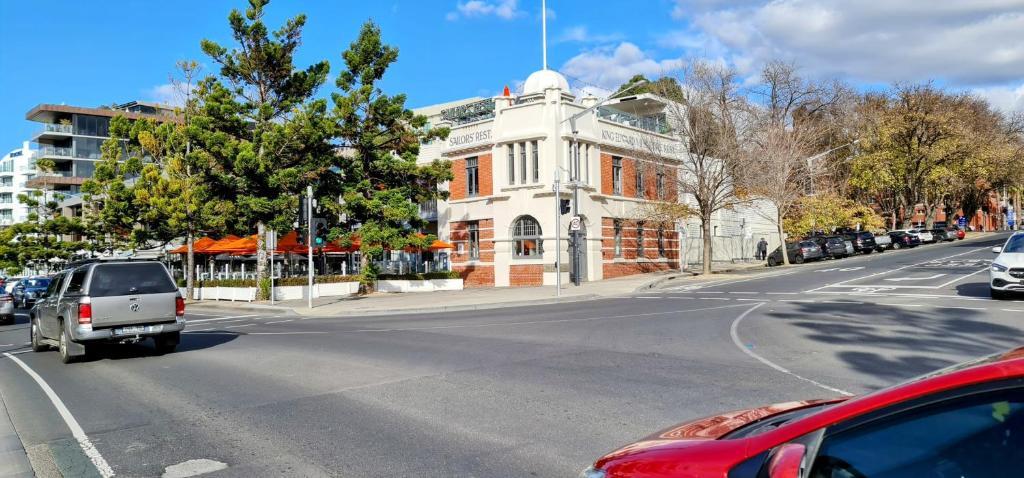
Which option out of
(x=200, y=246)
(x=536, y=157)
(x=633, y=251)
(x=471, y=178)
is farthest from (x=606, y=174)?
(x=200, y=246)

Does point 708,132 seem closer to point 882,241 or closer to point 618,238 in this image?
point 618,238

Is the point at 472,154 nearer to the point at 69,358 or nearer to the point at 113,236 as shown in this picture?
the point at 113,236

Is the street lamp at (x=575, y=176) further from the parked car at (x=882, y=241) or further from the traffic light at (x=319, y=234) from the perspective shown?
the parked car at (x=882, y=241)

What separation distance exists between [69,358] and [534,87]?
32.6m

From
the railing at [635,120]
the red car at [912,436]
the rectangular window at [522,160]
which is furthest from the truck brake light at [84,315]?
the railing at [635,120]

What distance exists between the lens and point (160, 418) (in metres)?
7.41

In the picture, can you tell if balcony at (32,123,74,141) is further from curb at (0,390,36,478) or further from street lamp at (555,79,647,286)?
curb at (0,390,36,478)

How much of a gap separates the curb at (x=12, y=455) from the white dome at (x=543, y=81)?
35.6 meters

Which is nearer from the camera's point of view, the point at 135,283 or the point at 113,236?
the point at 135,283

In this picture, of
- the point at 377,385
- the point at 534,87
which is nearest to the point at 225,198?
the point at 534,87

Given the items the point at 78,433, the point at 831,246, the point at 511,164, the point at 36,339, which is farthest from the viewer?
the point at 831,246

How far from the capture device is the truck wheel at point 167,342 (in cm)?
1318

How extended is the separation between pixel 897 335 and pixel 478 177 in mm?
28178

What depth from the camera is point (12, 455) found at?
6.17m
